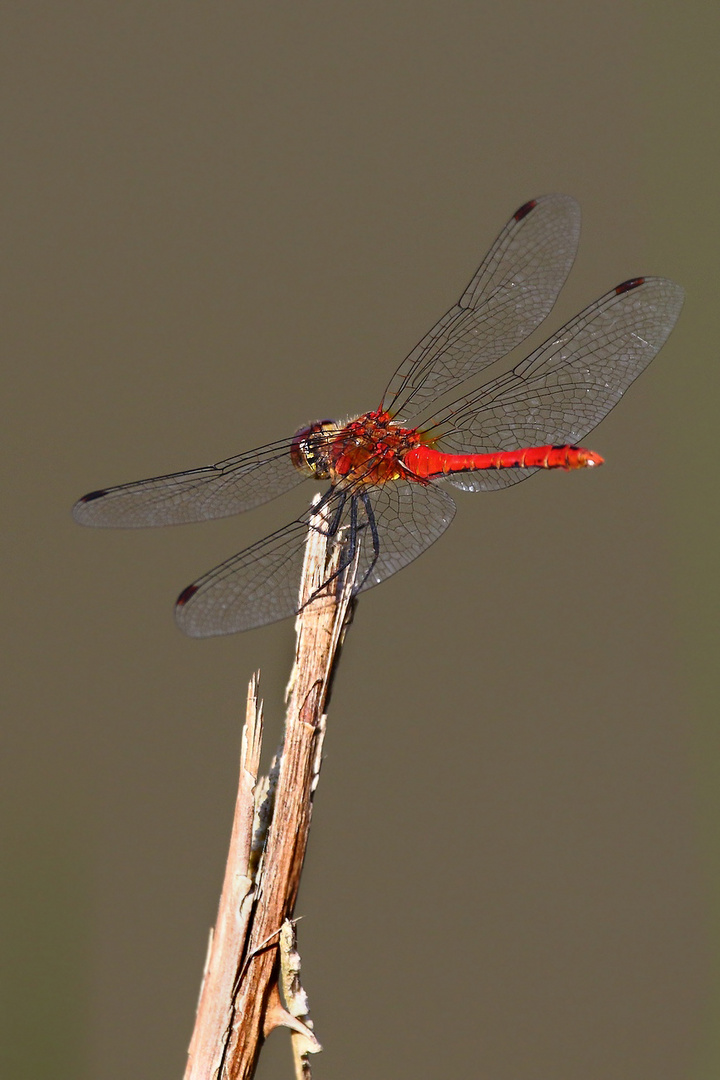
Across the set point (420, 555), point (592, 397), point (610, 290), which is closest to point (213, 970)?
point (420, 555)

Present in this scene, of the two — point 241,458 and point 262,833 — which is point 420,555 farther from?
point 262,833

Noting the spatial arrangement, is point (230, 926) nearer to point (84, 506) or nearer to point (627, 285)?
point (84, 506)

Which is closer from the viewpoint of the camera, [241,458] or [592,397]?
[241,458]

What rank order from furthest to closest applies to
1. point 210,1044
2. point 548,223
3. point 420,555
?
point 548,223 → point 420,555 → point 210,1044

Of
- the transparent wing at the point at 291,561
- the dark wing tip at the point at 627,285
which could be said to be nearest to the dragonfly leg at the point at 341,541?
the transparent wing at the point at 291,561

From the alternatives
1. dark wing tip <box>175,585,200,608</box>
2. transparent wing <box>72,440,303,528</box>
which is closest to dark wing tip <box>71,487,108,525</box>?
transparent wing <box>72,440,303,528</box>

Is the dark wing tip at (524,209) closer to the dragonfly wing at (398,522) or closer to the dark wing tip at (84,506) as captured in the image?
the dragonfly wing at (398,522)

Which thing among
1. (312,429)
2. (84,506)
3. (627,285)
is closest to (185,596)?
(84,506)
